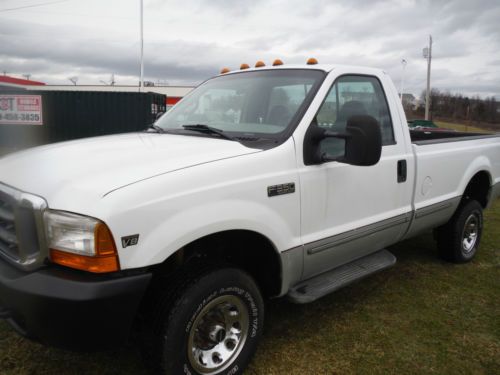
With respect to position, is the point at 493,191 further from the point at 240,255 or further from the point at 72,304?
the point at 72,304

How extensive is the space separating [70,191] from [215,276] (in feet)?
2.84

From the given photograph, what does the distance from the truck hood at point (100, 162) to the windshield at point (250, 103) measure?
34 cm

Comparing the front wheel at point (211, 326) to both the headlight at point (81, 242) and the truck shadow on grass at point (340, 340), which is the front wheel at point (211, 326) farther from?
the headlight at point (81, 242)

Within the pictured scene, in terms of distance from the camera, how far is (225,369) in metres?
2.50

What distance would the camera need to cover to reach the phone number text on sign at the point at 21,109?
1650 centimetres

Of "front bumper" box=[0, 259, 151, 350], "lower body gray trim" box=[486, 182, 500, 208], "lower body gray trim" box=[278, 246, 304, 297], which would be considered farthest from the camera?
"lower body gray trim" box=[486, 182, 500, 208]

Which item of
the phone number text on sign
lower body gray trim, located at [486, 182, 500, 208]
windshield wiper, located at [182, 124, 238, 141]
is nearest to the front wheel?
windshield wiper, located at [182, 124, 238, 141]

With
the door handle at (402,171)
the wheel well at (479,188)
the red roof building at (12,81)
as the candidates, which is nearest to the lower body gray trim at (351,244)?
the door handle at (402,171)

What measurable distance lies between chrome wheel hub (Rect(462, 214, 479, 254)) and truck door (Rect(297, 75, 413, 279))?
4.95 feet

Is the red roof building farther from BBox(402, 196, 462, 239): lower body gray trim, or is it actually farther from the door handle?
the door handle

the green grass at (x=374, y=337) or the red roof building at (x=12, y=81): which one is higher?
the red roof building at (x=12, y=81)

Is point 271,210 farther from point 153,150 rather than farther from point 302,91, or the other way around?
point 302,91

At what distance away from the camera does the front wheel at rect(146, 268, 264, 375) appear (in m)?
2.18

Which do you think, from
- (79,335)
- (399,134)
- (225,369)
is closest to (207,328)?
(225,369)
